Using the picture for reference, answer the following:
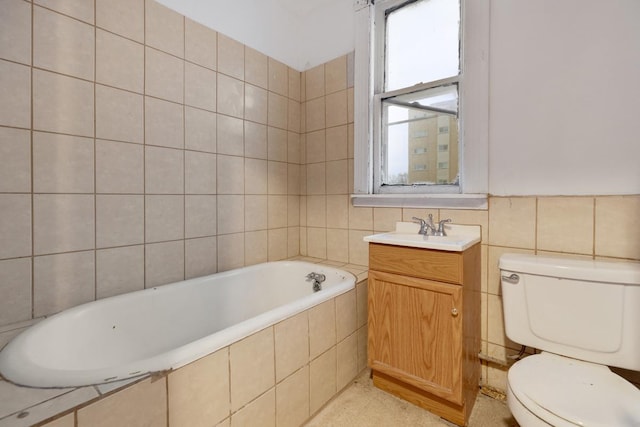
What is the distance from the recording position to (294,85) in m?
2.25

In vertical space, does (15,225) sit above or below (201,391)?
above

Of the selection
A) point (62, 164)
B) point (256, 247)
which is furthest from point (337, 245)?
point (62, 164)

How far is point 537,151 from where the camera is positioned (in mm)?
1329

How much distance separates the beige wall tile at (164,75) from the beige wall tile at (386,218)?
1.34 m

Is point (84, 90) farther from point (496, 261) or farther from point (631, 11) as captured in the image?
point (631, 11)

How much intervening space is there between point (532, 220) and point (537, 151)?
32 centimetres

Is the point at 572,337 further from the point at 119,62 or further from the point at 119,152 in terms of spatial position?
the point at 119,62

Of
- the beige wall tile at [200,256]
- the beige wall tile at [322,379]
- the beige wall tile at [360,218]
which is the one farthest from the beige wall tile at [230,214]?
the beige wall tile at [322,379]

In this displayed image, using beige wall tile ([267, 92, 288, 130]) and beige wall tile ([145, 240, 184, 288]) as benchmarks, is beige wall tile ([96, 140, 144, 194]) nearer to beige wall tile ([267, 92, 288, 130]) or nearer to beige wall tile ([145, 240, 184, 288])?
beige wall tile ([145, 240, 184, 288])

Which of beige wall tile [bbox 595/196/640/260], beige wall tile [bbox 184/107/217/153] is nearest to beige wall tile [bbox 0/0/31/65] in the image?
beige wall tile [bbox 184/107/217/153]

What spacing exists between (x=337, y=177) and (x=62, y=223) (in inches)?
60.6

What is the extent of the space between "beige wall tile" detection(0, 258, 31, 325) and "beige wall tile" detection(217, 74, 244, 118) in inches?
47.0

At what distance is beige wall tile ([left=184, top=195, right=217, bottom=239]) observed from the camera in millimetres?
1628

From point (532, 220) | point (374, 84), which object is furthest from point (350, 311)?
point (374, 84)
